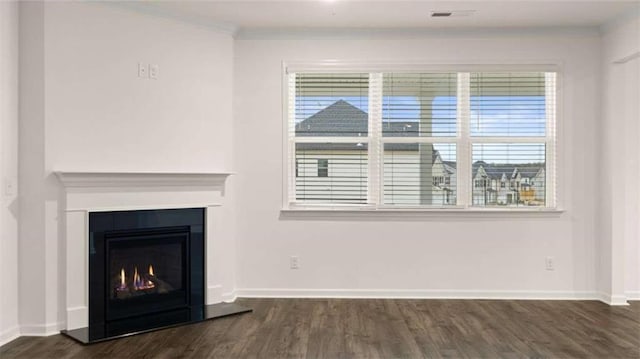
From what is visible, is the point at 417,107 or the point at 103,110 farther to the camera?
the point at 417,107

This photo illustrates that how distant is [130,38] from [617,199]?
4.55 metres

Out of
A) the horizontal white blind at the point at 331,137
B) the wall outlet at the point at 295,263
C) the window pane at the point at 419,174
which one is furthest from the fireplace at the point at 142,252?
the window pane at the point at 419,174

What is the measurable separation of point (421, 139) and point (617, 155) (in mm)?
1789

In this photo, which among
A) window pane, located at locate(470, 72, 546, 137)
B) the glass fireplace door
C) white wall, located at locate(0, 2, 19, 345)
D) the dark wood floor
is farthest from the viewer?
window pane, located at locate(470, 72, 546, 137)

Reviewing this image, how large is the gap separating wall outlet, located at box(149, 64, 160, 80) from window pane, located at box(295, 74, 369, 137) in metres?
1.35

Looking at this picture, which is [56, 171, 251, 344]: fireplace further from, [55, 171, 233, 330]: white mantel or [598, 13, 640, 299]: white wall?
[598, 13, 640, 299]: white wall

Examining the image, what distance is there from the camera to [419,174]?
5.06m

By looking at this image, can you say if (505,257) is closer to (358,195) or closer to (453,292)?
(453,292)

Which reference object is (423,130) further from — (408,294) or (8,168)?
(8,168)

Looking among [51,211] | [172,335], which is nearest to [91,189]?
[51,211]

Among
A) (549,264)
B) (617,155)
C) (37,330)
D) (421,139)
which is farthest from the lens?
(421,139)

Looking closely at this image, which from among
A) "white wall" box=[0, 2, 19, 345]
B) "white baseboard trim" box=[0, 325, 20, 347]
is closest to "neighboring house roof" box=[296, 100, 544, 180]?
"white wall" box=[0, 2, 19, 345]

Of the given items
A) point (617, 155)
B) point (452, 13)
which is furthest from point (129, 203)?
point (617, 155)

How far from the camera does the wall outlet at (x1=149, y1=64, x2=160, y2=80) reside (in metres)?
4.32
